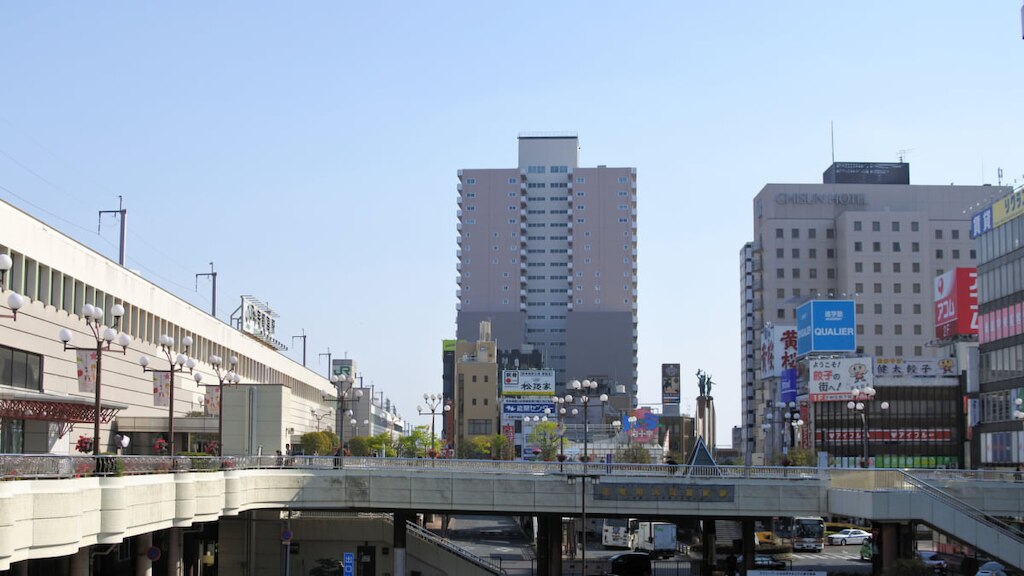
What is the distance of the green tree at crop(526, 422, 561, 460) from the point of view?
132 m

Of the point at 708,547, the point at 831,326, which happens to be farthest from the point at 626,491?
the point at 831,326

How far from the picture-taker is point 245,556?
60156 mm

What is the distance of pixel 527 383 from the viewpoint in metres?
182

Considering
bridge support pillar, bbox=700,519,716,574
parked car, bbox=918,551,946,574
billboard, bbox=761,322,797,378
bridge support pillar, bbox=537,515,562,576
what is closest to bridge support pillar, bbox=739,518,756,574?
bridge support pillar, bbox=700,519,716,574

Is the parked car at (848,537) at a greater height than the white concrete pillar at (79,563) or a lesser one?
lesser

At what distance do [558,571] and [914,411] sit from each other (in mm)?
75960

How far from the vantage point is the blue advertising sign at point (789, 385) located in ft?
460

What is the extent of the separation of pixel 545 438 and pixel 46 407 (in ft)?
296

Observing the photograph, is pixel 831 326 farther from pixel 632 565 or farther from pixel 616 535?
pixel 632 565

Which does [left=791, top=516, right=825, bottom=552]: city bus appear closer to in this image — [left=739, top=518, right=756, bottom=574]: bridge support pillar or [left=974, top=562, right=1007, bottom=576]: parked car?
[left=739, top=518, right=756, bottom=574]: bridge support pillar

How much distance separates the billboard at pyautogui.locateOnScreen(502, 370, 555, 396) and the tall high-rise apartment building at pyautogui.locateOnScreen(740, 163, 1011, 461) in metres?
30.2

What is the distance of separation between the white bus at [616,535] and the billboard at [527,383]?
84924 millimetres

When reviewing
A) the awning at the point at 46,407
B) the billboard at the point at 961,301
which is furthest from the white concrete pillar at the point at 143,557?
the billboard at the point at 961,301

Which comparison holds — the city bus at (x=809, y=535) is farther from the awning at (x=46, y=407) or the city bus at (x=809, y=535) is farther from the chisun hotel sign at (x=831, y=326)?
the awning at (x=46, y=407)
